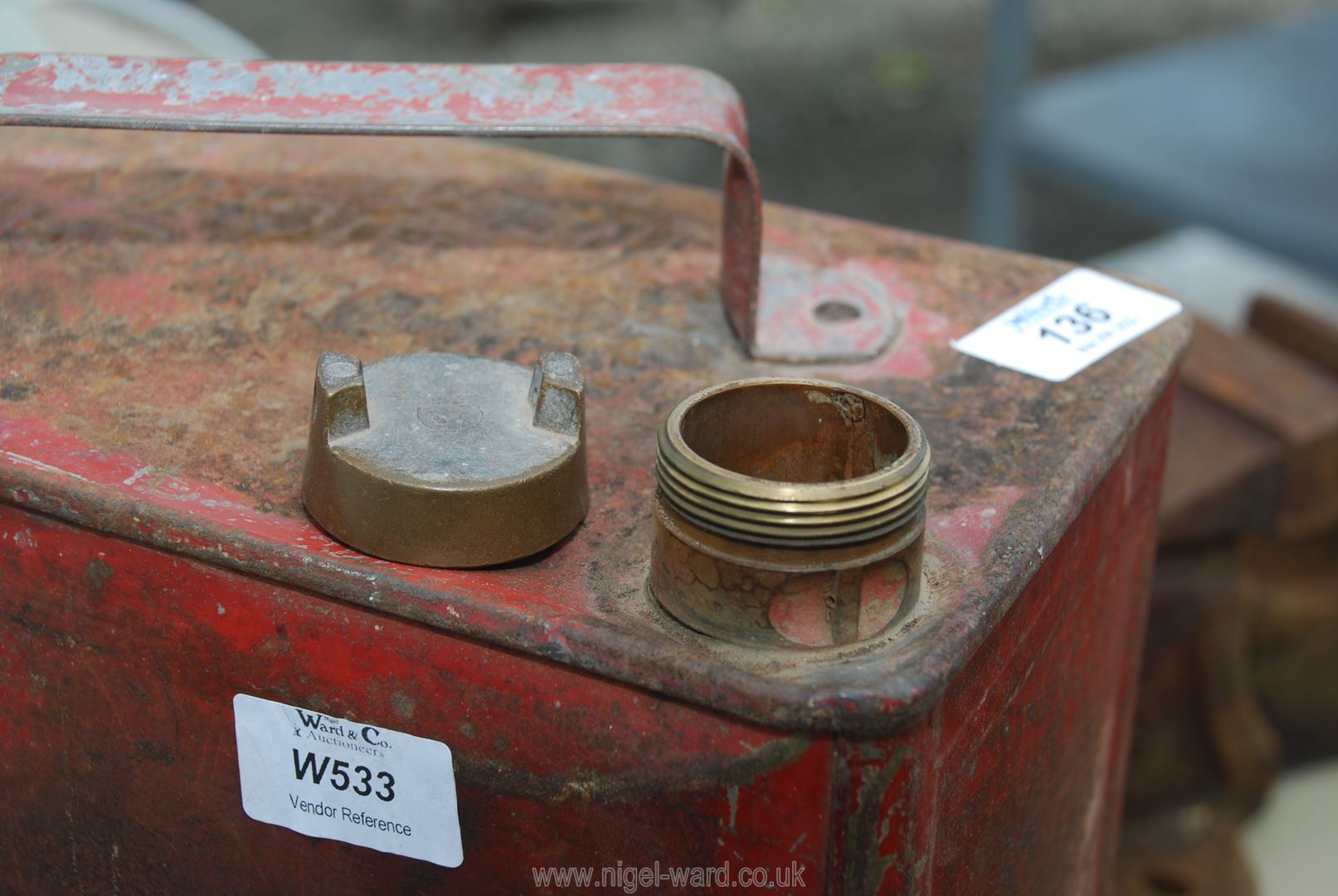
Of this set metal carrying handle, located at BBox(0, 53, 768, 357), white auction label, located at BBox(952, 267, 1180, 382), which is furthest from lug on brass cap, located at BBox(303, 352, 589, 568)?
white auction label, located at BBox(952, 267, 1180, 382)

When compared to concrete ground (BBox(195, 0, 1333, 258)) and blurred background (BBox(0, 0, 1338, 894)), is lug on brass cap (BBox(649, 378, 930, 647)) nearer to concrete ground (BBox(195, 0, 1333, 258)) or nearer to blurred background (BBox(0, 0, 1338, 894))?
blurred background (BBox(0, 0, 1338, 894))

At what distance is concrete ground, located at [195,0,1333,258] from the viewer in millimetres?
3342

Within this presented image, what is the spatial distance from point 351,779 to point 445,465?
6.7 inches

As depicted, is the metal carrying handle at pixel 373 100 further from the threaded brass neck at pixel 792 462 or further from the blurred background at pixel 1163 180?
the blurred background at pixel 1163 180

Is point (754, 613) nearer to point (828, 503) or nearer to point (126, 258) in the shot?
point (828, 503)

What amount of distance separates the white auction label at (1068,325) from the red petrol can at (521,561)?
0.02m

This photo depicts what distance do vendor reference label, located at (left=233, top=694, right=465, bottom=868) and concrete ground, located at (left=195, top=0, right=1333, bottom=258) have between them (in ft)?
8.47

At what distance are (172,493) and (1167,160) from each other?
6.30 ft

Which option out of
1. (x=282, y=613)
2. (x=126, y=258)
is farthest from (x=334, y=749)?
(x=126, y=258)

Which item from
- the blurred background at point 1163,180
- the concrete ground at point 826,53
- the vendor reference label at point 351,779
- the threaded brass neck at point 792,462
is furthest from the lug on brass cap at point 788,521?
the concrete ground at point 826,53

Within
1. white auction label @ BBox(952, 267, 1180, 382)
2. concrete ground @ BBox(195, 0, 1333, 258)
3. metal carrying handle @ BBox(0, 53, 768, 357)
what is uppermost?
metal carrying handle @ BBox(0, 53, 768, 357)

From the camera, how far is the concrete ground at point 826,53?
11.0 ft

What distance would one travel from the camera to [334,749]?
726 millimetres

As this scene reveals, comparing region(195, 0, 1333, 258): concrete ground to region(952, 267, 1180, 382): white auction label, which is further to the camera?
region(195, 0, 1333, 258): concrete ground
